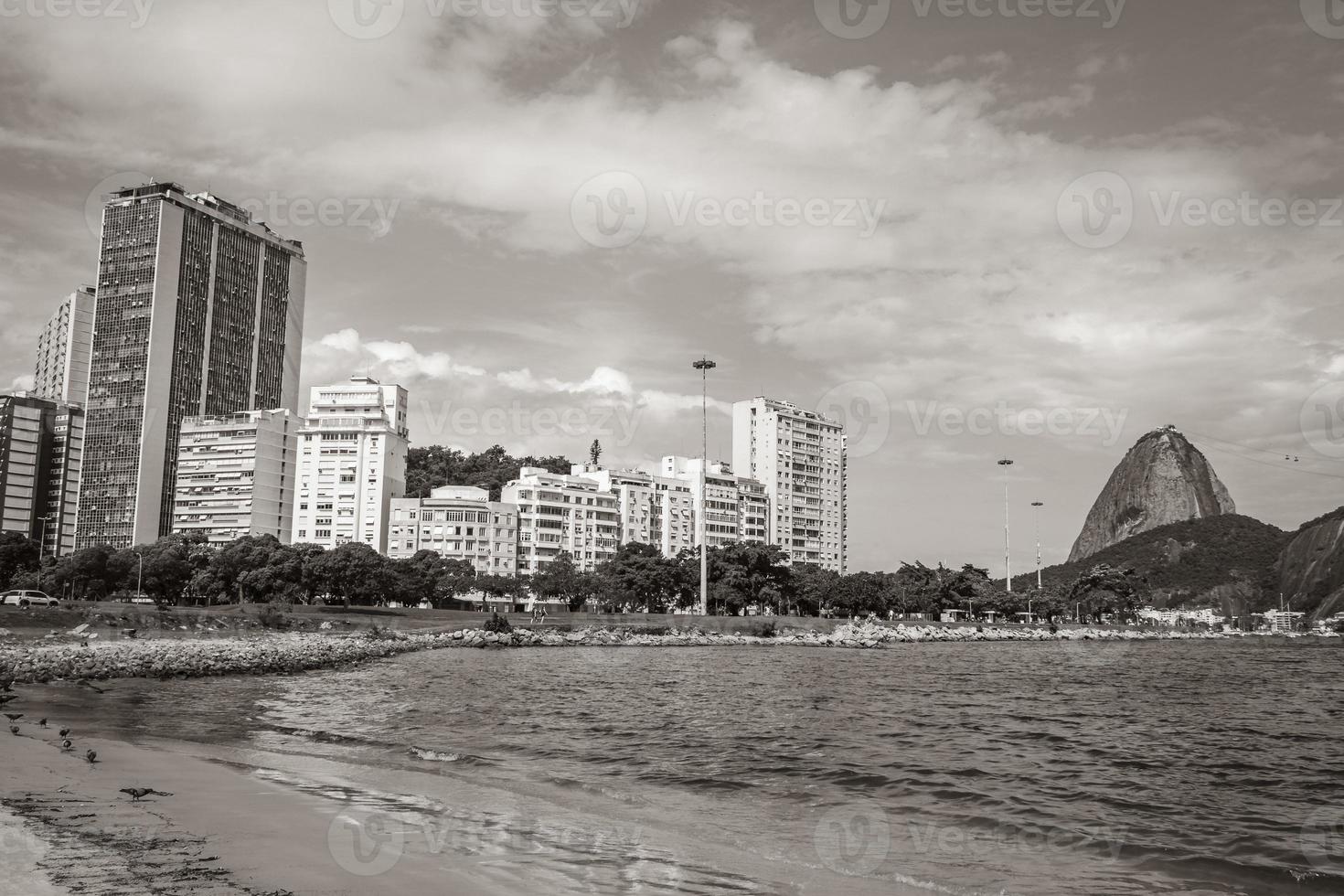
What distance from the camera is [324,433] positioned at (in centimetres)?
15225

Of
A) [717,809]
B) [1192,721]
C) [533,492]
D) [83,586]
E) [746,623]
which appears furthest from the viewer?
[533,492]

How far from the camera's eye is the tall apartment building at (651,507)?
545ft

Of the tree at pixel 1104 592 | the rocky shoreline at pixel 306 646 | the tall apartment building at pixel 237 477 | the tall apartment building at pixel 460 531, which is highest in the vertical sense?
the tall apartment building at pixel 237 477

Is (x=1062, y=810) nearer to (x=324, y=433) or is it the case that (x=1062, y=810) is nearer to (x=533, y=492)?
(x=533, y=492)

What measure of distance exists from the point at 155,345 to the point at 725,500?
9898 centimetres

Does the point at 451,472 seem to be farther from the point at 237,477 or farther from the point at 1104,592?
the point at 1104,592

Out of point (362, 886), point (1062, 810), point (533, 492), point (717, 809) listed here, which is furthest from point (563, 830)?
point (533, 492)

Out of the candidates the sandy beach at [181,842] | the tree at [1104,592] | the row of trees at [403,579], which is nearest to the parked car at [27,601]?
the row of trees at [403,579]

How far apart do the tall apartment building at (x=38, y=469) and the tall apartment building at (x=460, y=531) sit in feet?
233

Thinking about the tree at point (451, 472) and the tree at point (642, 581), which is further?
the tree at point (451, 472)

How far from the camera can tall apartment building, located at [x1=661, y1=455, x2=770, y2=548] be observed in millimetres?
172125

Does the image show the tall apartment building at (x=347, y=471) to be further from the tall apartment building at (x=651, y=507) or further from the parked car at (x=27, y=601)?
the parked car at (x=27, y=601)

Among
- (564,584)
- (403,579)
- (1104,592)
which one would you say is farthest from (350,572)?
(1104,592)

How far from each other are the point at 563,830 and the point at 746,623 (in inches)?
3483
